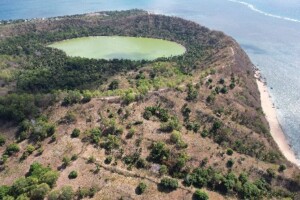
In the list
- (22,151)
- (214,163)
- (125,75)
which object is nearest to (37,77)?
(125,75)

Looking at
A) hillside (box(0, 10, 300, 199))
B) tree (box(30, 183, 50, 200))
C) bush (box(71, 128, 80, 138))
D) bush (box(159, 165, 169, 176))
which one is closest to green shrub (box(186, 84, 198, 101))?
hillside (box(0, 10, 300, 199))

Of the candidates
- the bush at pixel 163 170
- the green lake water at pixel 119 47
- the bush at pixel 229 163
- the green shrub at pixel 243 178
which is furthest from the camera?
the green lake water at pixel 119 47

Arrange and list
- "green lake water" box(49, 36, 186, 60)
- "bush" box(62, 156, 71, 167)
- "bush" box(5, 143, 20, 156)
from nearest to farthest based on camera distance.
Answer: "bush" box(62, 156, 71, 167) < "bush" box(5, 143, 20, 156) < "green lake water" box(49, 36, 186, 60)

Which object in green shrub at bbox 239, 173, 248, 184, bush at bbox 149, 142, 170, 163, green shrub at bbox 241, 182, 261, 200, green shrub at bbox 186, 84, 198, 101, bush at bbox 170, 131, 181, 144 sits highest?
green shrub at bbox 186, 84, 198, 101

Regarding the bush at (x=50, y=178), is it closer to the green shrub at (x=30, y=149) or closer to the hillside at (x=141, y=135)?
the hillside at (x=141, y=135)

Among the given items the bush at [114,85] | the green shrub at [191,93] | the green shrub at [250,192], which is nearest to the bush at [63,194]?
the green shrub at [250,192]

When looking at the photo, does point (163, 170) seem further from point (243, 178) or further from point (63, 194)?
point (63, 194)

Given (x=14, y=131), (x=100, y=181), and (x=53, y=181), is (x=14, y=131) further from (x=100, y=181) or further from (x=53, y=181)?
(x=100, y=181)

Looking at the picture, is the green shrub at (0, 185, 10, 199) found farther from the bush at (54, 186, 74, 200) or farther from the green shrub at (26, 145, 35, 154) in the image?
the green shrub at (26, 145, 35, 154)
